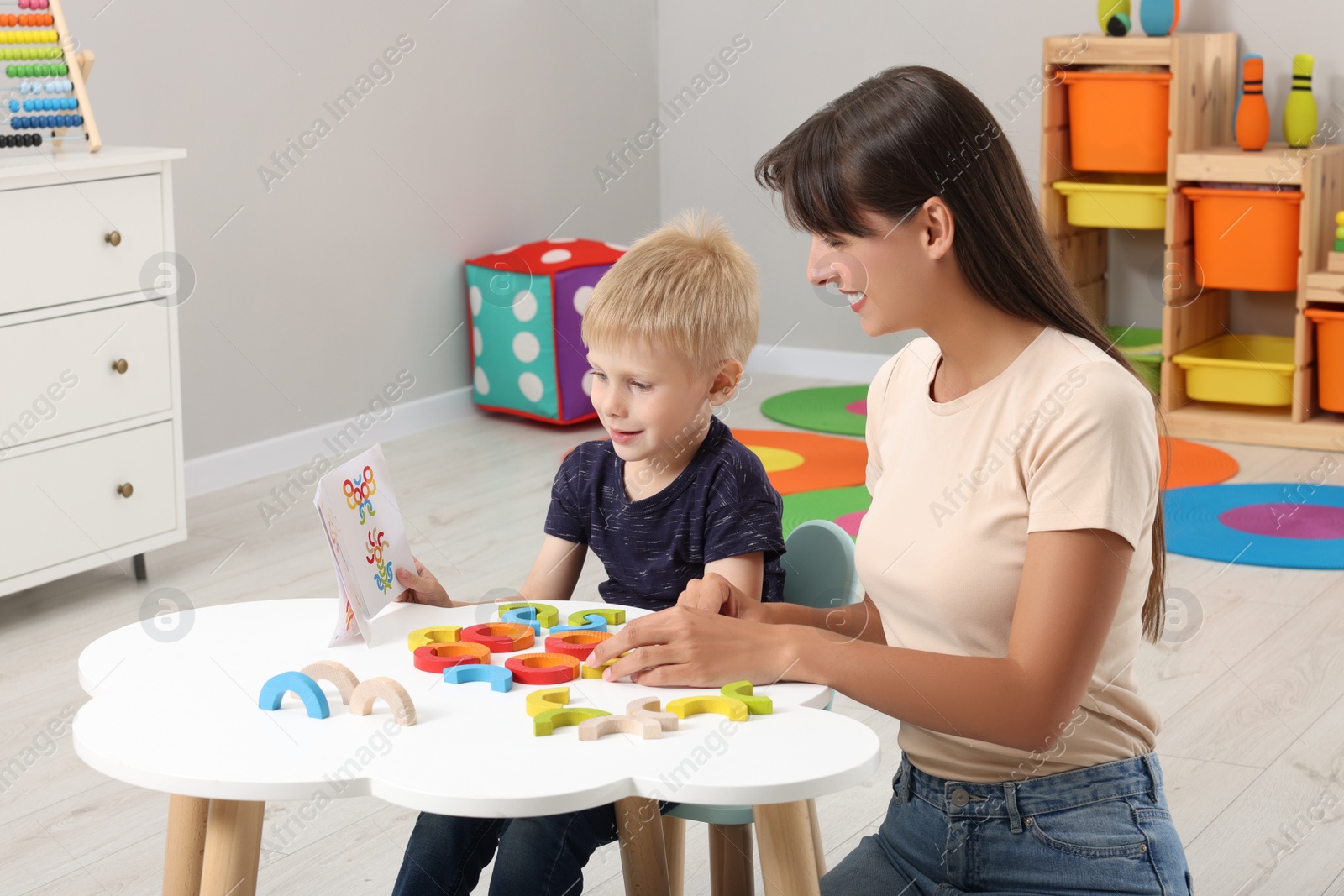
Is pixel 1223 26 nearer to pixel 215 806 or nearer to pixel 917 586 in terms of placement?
pixel 917 586

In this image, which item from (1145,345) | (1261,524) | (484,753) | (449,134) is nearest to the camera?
(484,753)

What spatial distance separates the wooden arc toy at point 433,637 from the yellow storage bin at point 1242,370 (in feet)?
10.5

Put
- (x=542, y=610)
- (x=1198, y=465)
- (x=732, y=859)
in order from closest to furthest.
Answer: (x=542, y=610) < (x=732, y=859) < (x=1198, y=465)

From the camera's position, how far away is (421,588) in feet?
4.33

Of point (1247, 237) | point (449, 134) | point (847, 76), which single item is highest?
point (847, 76)

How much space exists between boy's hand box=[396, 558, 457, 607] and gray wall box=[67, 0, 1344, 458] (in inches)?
91.5

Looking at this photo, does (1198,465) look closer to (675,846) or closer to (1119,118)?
(1119,118)

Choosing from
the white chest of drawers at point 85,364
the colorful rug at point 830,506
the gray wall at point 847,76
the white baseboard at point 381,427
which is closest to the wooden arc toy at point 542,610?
the white chest of drawers at point 85,364

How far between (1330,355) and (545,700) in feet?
10.8

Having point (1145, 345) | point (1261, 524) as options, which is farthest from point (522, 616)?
point (1145, 345)

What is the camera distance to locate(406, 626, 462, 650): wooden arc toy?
1205 millimetres

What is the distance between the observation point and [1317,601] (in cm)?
271

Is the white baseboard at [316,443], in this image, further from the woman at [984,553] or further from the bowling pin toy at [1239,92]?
the woman at [984,553]

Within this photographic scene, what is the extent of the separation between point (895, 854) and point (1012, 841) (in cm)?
12
